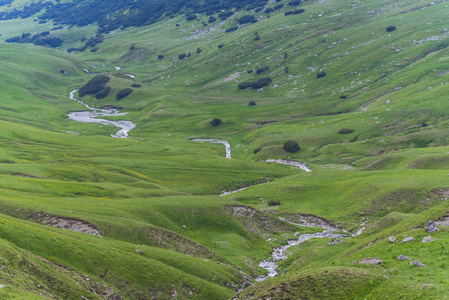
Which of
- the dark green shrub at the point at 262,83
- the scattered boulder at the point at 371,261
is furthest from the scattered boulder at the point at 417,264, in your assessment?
the dark green shrub at the point at 262,83

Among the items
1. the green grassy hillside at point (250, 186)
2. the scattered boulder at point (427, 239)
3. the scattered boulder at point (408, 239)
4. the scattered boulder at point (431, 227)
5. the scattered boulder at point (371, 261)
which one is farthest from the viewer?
the scattered boulder at point (408, 239)

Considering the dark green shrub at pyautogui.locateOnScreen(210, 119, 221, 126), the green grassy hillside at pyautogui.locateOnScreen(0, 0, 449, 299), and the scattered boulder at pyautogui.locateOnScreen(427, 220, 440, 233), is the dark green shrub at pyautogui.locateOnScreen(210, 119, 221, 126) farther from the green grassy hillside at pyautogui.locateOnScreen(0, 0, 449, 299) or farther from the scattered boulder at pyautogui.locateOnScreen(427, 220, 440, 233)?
the scattered boulder at pyautogui.locateOnScreen(427, 220, 440, 233)

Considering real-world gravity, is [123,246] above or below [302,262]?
above

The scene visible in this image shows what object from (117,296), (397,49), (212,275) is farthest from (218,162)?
(397,49)

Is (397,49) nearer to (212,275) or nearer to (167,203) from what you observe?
(167,203)

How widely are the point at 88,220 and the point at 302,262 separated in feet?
96.0

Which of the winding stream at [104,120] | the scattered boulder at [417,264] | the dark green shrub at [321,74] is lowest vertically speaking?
the winding stream at [104,120]

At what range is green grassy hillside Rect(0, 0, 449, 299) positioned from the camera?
114 feet

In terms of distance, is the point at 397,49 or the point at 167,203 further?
the point at 397,49

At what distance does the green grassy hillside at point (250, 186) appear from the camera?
34750 millimetres

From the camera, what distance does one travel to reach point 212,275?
153 ft

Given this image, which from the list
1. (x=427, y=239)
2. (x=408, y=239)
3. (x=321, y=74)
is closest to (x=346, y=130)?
(x=321, y=74)

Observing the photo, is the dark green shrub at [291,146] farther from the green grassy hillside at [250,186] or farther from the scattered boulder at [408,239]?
the scattered boulder at [408,239]

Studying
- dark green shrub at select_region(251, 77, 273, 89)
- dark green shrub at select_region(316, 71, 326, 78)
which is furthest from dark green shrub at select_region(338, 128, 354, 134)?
dark green shrub at select_region(251, 77, 273, 89)
